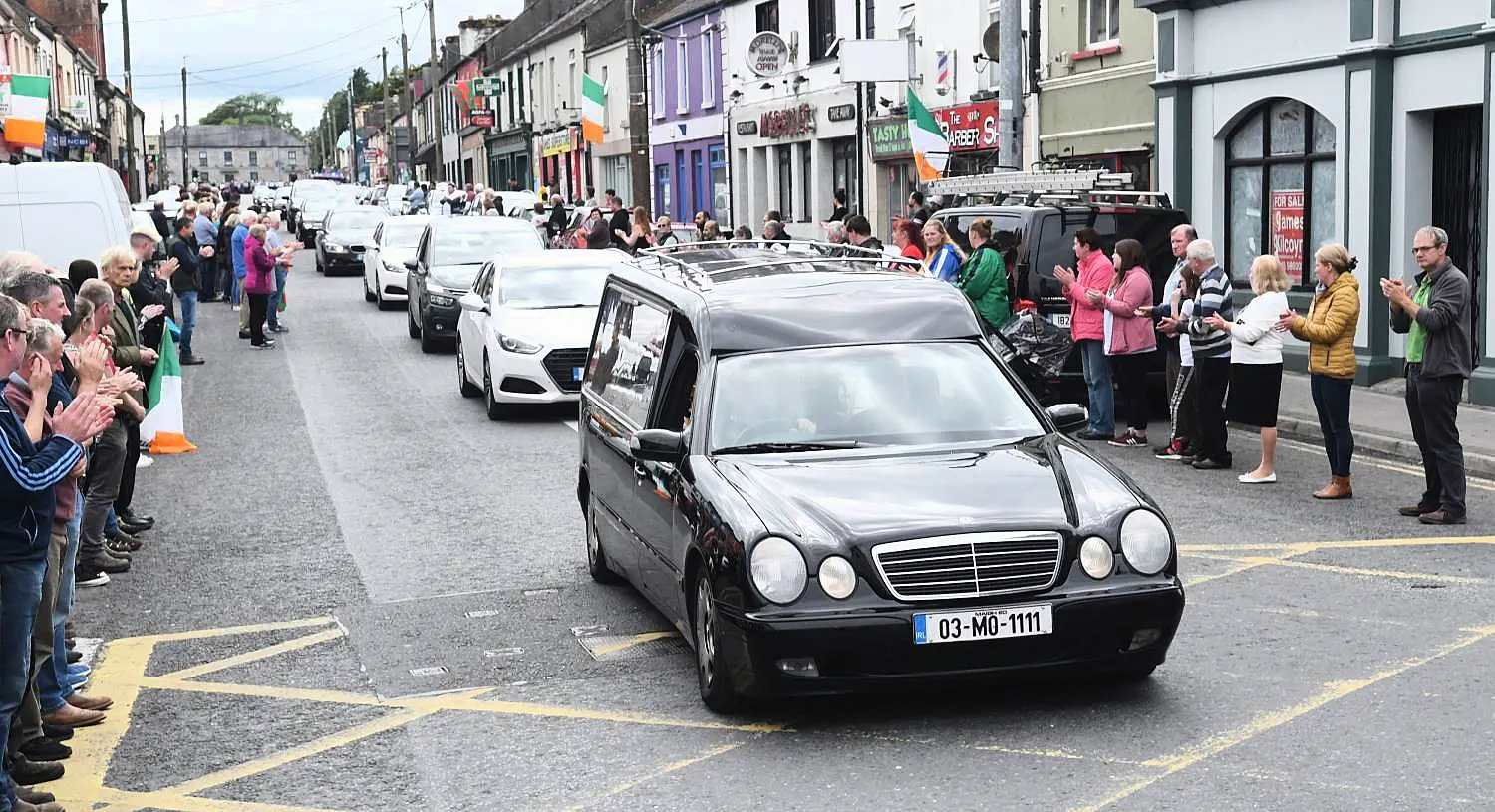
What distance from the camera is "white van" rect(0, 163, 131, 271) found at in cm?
1566

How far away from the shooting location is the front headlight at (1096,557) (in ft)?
21.7

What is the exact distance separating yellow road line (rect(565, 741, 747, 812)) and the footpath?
815cm

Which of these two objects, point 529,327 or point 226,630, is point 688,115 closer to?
point 529,327

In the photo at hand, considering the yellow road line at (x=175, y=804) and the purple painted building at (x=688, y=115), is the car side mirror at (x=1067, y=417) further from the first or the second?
the purple painted building at (x=688, y=115)

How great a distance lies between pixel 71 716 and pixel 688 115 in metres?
40.8

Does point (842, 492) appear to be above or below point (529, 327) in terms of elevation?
below

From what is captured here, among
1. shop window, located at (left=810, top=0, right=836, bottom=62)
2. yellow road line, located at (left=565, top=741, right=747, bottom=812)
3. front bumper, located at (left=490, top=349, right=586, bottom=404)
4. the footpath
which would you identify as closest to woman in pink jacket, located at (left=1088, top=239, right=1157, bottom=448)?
the footpath

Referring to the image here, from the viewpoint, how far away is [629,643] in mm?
8227

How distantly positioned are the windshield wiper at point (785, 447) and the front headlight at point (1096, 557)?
1.23 m

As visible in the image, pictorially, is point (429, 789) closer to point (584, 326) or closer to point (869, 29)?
point (584, 326)

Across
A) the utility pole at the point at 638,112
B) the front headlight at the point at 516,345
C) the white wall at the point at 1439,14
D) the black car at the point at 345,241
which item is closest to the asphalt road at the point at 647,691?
the front headlight at the point at 516,345

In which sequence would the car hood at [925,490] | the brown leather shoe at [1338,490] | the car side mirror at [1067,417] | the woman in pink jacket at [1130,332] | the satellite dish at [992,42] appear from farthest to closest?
the satellite dish at [992,42] → the woman in pink jacket at [1130,332] → the brown leather shoe at [1338,490] → the car side mirror at [1067,417] → the car hood at [925,490]

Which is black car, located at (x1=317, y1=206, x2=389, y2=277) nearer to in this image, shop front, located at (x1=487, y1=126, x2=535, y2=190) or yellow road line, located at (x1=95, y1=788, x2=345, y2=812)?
shop front, located at (x1=487, y1=126, x2=535, y2=190)

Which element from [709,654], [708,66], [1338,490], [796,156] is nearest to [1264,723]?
[709,654]
